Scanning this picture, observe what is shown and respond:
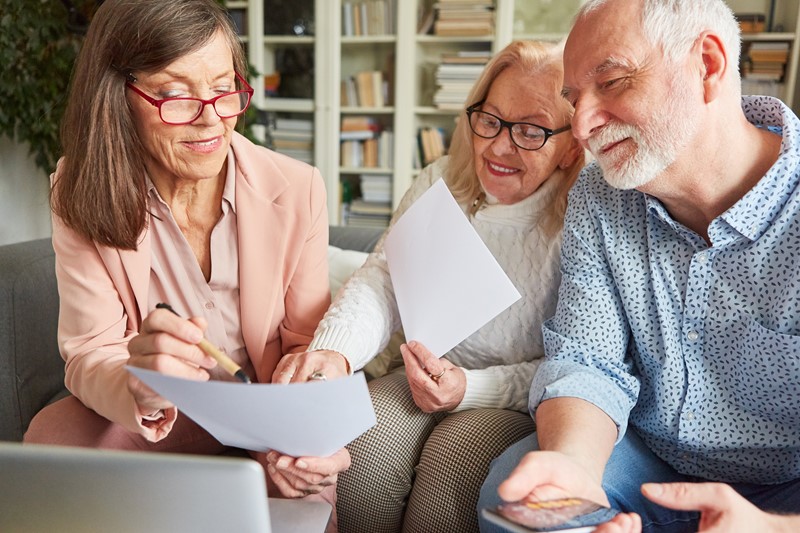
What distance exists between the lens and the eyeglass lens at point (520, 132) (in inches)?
48.2

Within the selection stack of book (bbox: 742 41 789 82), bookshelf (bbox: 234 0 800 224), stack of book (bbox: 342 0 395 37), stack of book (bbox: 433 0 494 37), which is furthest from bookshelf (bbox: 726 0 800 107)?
stack of book (bbox: 342 0 395 37)

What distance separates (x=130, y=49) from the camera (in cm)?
101

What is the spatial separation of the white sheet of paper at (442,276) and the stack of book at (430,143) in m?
2.49

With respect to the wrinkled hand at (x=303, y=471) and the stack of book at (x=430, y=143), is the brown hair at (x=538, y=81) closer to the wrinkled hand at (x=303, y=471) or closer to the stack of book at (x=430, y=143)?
the wrinkled hand at (x=303, y=471)

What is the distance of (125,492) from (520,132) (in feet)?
3.00

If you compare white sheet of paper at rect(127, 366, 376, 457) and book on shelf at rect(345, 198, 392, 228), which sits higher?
white sheet of paper at rect(127, 366, 376, 457)

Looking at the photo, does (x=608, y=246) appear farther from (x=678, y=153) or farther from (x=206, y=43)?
(x=206, y=43)

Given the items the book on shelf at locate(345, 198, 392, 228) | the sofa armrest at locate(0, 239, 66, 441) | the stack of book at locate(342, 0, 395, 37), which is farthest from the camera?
the book on shelf at locate(345, 198, 392, 228)

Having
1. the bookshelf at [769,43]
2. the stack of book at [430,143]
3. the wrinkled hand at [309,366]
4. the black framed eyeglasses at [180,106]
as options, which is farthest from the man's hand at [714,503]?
the stack of book at [430,143]

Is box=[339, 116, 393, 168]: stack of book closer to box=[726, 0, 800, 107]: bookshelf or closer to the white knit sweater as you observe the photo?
box=[726, 0, 800, 107]: bookshelf

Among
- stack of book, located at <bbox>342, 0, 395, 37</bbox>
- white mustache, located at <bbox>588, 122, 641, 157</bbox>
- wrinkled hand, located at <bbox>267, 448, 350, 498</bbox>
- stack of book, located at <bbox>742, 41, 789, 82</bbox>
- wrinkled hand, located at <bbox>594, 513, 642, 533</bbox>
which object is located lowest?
wrinkled hand, located at <bbox>267, 448, 350, 498</bbox>

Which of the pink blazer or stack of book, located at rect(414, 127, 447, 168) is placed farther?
stack of book, located at rect(414, 127, 447, 168)

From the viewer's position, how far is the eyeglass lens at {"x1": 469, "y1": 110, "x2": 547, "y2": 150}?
1.22 m

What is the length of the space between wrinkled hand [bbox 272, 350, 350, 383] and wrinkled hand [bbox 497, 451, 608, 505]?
37cm
